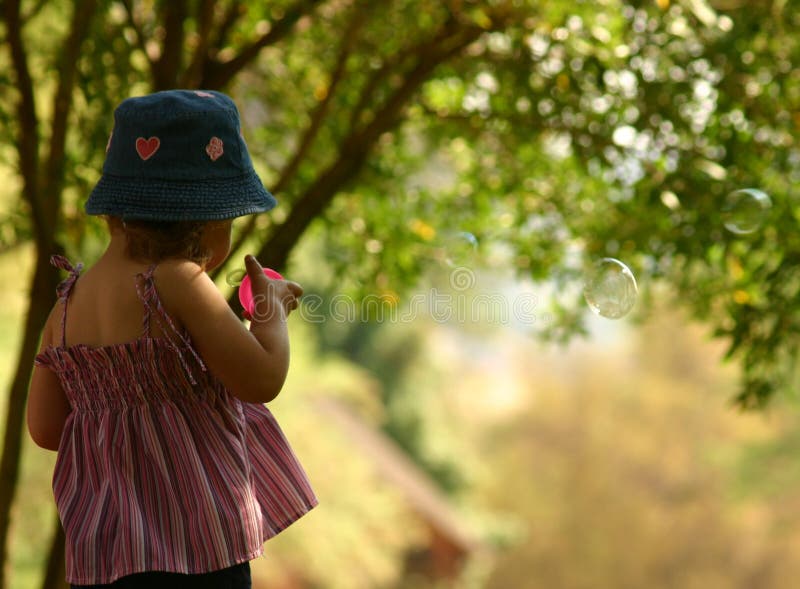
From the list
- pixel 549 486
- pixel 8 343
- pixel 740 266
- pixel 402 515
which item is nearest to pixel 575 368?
pixel 549 486

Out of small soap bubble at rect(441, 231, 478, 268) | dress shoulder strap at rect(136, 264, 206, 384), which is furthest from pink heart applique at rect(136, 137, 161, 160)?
small soap bubble at rect(441, 231, 478, 268)

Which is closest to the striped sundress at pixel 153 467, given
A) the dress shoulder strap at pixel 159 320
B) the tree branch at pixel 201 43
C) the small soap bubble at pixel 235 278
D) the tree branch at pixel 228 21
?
the dress shoulder strap at pixel 159 320

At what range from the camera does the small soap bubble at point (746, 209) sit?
8.95 feet

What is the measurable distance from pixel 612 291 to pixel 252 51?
112 cm

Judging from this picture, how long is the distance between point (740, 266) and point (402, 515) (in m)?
10.3

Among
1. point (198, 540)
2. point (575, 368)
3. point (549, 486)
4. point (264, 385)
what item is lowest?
point (549, 486)

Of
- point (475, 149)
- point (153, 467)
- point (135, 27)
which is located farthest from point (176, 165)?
point (475, 149)

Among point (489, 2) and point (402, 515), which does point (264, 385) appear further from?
point (402, 515)

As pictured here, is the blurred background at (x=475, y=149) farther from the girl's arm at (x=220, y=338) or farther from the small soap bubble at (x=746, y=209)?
the girl's arm at (x=220, y=338)

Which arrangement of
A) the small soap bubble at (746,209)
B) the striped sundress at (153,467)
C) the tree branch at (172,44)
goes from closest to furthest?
1. the striped sundress at (153,467)
2. the tree branch at (172,44)
3. the small soap bubble at (746,209)

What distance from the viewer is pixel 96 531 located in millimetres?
1340

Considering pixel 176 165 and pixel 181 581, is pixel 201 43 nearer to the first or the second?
pixel 176 165

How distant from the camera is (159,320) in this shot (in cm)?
138

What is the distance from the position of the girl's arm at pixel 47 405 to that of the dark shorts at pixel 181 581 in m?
0.23
